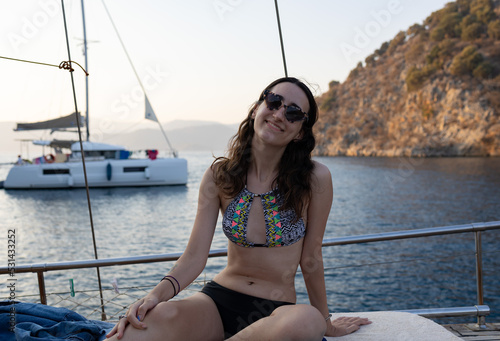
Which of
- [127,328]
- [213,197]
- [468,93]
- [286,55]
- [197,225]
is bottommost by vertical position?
[127,328]

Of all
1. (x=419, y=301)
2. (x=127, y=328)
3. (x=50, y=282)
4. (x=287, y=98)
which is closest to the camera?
(x=127, y=328)

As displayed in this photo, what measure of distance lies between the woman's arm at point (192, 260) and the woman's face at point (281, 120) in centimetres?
36

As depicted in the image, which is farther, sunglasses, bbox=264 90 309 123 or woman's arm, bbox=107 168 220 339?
sunglasses, bbox=264 90 309 123

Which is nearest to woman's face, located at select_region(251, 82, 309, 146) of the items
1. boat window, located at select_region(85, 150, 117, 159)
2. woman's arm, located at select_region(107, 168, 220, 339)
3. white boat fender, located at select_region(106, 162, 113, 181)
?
woman's arm, located at select_region(107, 168, 220, 339)

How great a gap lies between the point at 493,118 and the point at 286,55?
207ft

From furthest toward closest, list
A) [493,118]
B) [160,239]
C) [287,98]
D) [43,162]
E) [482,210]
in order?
[493,118] → [43,162] → [482,210] → [160,239] → [287,98]

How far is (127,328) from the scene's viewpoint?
1621 millimetres

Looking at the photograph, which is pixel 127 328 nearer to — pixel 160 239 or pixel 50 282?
pixel 50 282

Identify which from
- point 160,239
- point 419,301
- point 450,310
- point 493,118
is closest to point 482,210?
point 419,301

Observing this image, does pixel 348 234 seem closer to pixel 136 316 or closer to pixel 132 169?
pixel 136 316

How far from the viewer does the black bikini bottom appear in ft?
6.19

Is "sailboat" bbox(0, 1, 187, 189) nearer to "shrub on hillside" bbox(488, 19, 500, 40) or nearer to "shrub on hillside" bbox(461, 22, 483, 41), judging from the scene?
"shrub on hillside" bbox(461, 22, 483, 41)

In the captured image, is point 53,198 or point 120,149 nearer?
point 53,198

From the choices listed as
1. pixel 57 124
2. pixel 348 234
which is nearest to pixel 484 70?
pixel 348 234
